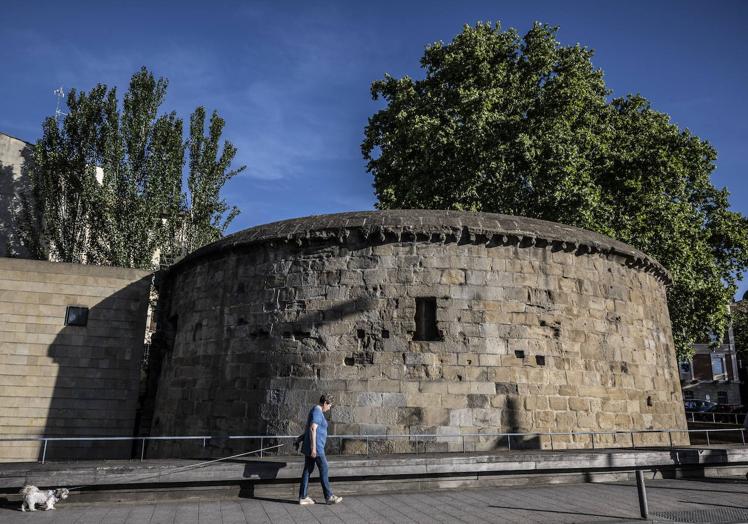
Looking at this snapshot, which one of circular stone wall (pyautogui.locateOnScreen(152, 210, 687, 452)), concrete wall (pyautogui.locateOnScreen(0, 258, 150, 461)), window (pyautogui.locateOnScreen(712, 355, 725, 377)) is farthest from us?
window (pyautogui.locateOnScreen(712, 355, 725, 377))

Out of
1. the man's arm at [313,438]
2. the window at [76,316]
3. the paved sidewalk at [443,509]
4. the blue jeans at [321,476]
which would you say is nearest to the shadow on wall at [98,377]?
the window at [76,316]

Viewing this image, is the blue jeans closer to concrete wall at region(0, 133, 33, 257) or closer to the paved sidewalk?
the paved sidewalk

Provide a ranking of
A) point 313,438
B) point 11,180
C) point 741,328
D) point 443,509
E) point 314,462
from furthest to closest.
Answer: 1. point 741,328
2. point 11,180
3. point 314,462
4. point 313,438
5. point 443,509

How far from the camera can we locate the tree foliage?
73.3ft

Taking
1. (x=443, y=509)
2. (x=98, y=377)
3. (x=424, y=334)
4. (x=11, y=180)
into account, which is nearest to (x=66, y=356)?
(x=98, y=377)

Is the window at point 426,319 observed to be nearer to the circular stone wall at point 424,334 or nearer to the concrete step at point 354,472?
the circular stone wall at point 424,334

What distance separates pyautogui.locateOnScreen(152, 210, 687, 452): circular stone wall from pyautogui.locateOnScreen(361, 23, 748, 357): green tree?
8011 millimetres

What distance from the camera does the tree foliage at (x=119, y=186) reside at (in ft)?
73.3

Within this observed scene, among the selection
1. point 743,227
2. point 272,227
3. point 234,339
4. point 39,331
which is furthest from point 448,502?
point 743,227

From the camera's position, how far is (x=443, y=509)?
650 cm

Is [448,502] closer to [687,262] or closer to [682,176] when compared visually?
[687,262]

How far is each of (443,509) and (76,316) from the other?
11294mm

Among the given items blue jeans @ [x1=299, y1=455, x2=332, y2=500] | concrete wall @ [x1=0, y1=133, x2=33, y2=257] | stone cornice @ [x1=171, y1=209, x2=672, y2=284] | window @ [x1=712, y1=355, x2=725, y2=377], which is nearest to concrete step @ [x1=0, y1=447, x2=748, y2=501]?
blue jeans @ [x1=299, y1=455, x2=332, y2=500]

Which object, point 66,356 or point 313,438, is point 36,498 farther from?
point 66,356
